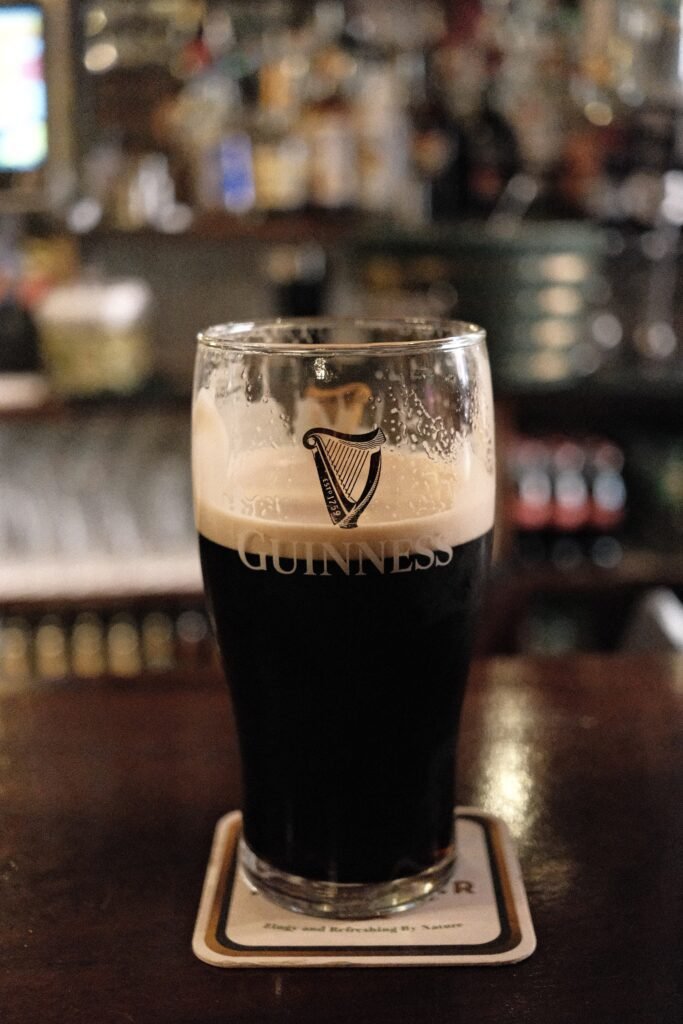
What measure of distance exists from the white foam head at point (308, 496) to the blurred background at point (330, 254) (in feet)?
5.30

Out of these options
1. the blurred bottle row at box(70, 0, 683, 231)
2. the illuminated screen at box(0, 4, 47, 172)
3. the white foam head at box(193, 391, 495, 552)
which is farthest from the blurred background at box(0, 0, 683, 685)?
the white foam head at box(193, 391, 495, 552)

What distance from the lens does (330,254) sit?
103 inches

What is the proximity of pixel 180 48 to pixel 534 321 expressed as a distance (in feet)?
3.35

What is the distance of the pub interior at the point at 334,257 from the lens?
89.2 inches

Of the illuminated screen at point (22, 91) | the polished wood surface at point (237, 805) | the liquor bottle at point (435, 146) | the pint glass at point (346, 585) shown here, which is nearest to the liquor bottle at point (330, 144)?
the liquor bottle at point (435, 146)

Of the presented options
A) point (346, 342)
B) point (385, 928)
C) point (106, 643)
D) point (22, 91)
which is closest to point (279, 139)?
point (22, 91)

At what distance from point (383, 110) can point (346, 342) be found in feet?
6.22

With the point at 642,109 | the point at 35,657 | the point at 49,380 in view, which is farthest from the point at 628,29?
the point at 35,657

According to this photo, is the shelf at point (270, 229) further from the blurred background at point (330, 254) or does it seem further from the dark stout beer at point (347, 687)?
the dark stout beer at point (347, 687)

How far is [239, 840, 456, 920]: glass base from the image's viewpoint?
0.58 m

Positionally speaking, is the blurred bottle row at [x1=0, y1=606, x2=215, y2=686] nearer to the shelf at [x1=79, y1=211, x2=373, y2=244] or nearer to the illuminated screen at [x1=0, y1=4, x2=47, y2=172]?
the shelf at [x1=79, y1=211, x2=373, y2=244]

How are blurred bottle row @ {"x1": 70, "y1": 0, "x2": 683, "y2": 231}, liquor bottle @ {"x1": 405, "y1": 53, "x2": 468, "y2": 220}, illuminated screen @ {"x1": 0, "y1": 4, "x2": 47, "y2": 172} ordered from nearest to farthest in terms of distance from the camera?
illuminated screen @ {"x1": 0, "y1": 4, "x2": 47, "y2": 172} < blurred bottle row @ {"x1": 70, "y1": 0, "x2": 683, "y2": 231} < liquor bottle @ {"x1": 405, "y1": 53, "x2": 468, "y2": 220}

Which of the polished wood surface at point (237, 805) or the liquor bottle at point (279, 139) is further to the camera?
the liquor bottle at point (279, 139)

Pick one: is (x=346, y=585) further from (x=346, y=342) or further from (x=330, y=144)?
(x=330, y=144)
